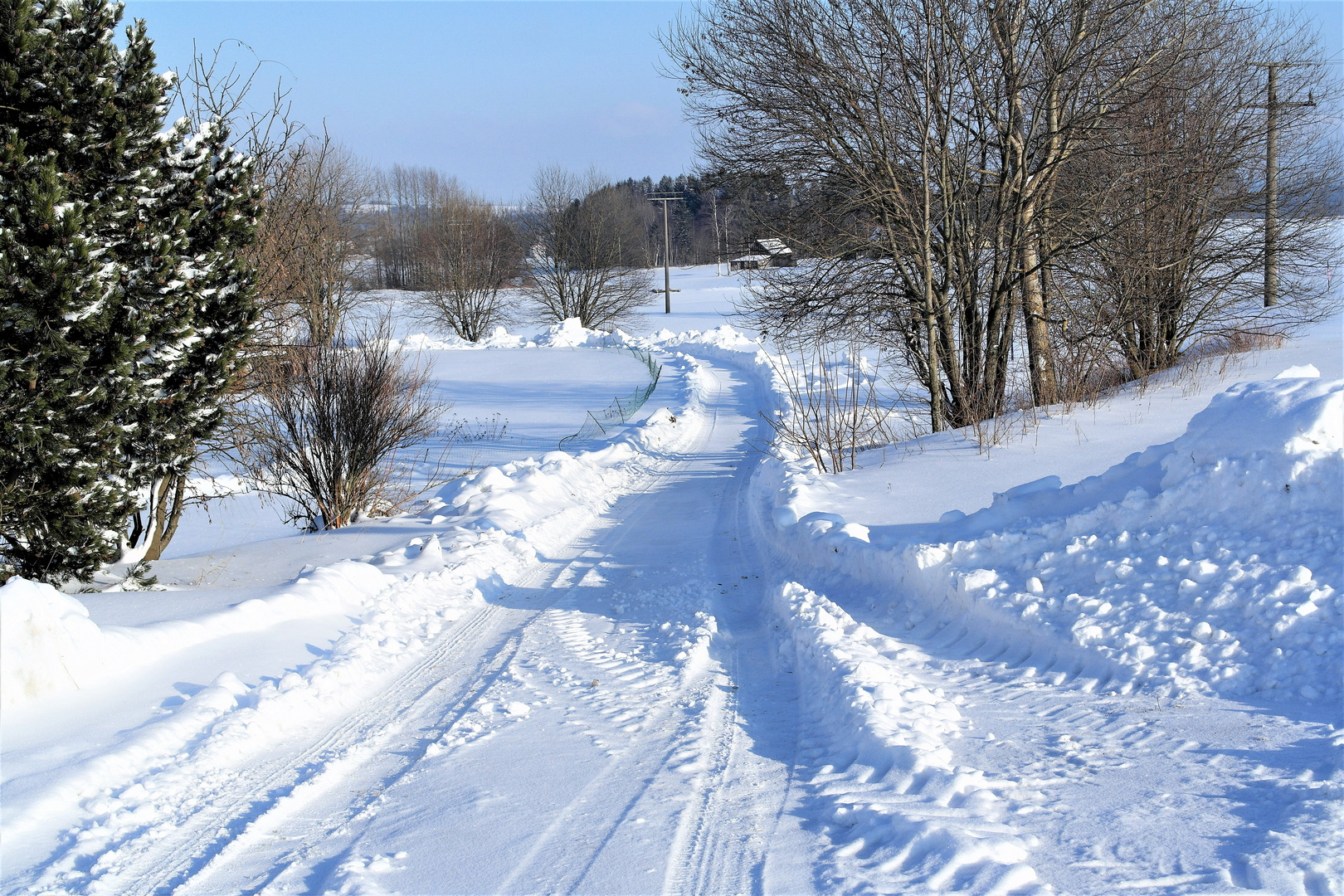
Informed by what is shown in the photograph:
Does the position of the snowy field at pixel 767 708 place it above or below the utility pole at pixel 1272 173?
below

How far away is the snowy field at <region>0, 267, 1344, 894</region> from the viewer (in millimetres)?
3338

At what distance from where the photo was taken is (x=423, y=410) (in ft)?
41.0

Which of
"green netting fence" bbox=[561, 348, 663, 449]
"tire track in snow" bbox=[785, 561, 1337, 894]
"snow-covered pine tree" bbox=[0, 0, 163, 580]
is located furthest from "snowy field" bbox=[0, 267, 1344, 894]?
"green netting fence" bbox=[561, 348, 663, 449]

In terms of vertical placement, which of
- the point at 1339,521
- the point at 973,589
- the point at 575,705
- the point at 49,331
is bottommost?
the point at 575,705

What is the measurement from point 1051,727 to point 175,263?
7587mm

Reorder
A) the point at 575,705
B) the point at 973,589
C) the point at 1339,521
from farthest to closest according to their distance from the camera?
1. the point at 973,589
2. the point at 575,705
3. the point at 1339,521

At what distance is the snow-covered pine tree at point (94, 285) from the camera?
19.4 feet

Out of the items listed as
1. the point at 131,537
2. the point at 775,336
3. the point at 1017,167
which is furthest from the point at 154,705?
the point at 1017,167

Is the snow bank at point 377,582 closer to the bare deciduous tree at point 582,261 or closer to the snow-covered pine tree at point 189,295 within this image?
the snow-covered pine tree at point 189,295

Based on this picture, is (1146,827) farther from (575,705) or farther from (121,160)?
(121,160)

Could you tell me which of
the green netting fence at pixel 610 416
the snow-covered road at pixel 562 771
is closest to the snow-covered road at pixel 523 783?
the snow-covered road at pixel 562 771

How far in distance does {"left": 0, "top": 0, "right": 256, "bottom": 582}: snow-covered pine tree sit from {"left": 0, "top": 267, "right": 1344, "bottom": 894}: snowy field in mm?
1042

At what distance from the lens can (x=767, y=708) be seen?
5.06m

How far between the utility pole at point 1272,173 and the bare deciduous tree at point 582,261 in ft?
132
